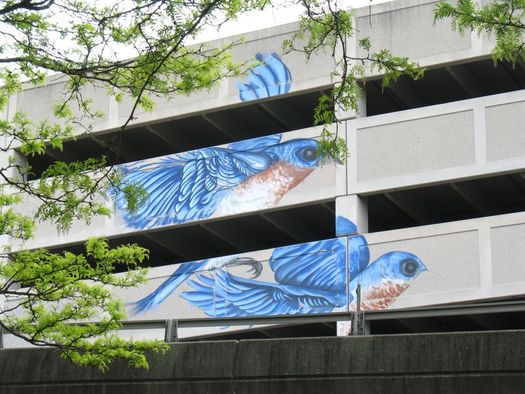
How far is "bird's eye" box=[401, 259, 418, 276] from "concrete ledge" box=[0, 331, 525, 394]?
13671mm

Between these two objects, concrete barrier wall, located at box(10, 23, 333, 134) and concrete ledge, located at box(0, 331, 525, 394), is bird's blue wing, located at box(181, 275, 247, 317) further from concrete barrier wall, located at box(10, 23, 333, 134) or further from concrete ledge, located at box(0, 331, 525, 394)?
concrete ledge, located at box(0, 331, 525, 394)

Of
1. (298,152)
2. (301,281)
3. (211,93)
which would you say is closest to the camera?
(301,281)

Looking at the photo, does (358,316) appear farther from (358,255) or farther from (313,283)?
(313,283)

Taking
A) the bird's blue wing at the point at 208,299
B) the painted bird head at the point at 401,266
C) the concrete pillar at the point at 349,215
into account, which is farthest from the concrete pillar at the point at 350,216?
the bird's blue wing at the point at 208,299

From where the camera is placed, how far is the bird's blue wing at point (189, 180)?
26688mm

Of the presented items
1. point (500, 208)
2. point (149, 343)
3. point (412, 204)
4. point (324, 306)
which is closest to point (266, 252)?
point (324, 306)

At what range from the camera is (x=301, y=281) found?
82.3 ft

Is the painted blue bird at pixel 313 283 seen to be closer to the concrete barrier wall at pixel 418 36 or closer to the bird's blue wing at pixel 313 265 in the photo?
the bird's blue wing at pixel 313 265

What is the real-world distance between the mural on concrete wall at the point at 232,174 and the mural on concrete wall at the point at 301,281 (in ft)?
4.60

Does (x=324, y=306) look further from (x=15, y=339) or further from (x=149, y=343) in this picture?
(x=149, y=343)

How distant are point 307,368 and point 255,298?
15.6 meters

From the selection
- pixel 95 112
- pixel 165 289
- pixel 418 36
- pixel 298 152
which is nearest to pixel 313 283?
pixel 298 152

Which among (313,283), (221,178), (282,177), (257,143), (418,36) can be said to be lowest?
(313,283)

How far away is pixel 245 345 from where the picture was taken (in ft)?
33.7
